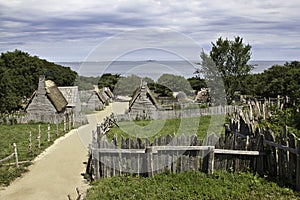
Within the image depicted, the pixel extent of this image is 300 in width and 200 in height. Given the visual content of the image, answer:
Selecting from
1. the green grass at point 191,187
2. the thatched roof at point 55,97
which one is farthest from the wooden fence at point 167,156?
the thatched roof at point 55,97

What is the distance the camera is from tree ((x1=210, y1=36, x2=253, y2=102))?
119 ft

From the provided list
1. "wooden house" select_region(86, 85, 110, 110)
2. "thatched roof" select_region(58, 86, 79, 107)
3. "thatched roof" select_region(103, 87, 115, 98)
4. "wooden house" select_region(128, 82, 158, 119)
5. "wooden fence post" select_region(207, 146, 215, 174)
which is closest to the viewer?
"wooden fence post" select_region(207, 146, 215, 174)

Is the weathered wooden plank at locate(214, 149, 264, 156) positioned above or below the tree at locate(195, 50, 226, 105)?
below

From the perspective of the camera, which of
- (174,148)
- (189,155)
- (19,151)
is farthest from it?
(19,151)

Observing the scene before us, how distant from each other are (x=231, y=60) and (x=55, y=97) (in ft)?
64.0

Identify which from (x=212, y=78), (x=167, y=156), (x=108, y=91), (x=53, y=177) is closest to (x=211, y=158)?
(x=167, y=156)

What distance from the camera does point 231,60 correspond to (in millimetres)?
36750

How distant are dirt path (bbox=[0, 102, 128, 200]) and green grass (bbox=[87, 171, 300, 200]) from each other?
3.83 ft

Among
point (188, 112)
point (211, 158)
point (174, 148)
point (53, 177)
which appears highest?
point (188, 112)

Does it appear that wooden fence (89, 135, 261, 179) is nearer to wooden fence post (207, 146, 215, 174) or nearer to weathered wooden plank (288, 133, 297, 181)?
wooden fence post (207, 146, 215, 174)

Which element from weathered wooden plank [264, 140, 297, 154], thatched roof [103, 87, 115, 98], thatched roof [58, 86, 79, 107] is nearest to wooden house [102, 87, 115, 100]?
thatched roof [103, 87, 115, 98]

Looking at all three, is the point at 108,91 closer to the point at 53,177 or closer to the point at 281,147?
the point at 53,177

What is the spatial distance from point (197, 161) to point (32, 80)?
45.5 metres

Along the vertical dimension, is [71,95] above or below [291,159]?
above
